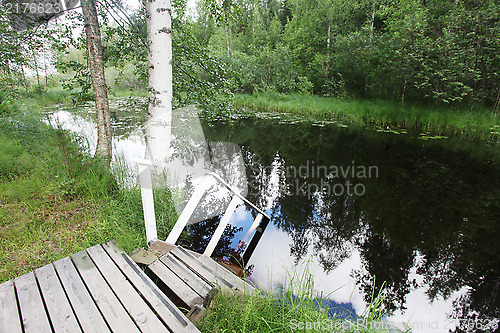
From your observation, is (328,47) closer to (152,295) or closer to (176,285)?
(176,285)

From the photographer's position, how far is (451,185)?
534 cm

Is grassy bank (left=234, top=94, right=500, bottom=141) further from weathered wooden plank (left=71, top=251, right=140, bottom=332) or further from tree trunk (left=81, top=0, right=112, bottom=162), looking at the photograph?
weathered wooden plank (left=71, top=251, right=140, bottom=332)

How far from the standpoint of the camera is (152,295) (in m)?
1.72

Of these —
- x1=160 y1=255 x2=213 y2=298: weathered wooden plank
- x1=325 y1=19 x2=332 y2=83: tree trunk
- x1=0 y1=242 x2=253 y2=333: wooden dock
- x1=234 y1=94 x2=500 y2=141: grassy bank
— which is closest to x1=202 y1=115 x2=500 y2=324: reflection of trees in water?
x1=160 y1=255 x2=213 y2=298: weathered wooden plank

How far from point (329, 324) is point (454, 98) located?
1274 cm

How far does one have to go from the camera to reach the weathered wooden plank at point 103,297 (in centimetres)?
148

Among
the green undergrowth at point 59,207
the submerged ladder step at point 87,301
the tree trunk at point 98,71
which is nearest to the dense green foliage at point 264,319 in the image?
the submerged ladder step at point 87,301

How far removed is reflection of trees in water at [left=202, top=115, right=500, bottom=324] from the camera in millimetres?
2895

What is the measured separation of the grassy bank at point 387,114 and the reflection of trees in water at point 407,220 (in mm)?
2775

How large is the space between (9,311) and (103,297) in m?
0.55

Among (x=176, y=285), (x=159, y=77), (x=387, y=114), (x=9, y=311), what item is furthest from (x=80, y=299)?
(x=387, y=114)

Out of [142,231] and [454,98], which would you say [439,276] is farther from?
[454,98]

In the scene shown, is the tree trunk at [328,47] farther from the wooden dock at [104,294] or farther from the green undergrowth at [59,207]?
the wooden dock at [104,294]

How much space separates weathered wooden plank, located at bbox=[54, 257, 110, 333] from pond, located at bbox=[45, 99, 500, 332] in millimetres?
1405
